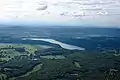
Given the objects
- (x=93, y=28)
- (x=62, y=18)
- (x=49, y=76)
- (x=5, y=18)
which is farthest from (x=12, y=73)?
(x=93, y=28)

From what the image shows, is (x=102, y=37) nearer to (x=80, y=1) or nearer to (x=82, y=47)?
(x=82, y=47)

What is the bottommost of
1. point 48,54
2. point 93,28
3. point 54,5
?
point 48,54

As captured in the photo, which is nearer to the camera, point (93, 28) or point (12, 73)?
point (12, 73)

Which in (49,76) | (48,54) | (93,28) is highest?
(93,28)

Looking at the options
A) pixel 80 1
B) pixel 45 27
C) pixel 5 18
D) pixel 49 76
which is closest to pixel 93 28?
pixel 80 1

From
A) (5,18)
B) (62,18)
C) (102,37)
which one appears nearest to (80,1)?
(62,18)

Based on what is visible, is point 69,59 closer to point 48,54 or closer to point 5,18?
point 48,54

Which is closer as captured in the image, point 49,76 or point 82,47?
point 49,76

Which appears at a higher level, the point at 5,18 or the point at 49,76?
the point at 5,18

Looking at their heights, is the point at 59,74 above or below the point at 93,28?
below
